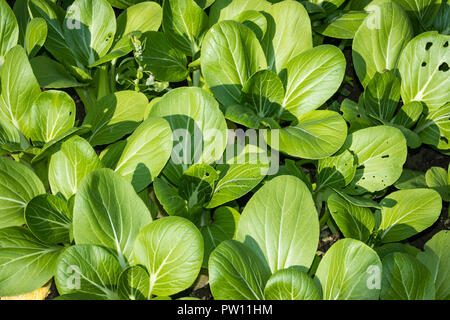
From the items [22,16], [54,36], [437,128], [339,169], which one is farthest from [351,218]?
[22,16]

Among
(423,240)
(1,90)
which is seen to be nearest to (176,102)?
(1,90)

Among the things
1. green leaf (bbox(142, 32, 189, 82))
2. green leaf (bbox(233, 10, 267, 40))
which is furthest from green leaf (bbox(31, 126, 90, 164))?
green leaf (bbox(233, 10, 267, 40))

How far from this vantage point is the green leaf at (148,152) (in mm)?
1086

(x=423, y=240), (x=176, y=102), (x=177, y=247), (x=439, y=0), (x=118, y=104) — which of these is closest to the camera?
(x=177, y=247)

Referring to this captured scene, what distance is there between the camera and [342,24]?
1499mm

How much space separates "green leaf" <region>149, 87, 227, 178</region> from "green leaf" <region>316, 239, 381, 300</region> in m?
0.37

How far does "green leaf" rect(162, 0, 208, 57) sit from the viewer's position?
4.44ft

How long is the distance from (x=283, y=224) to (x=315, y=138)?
10.0 inches

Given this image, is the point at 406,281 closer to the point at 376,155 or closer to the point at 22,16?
the point at 376,155

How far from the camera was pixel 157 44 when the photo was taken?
1.38 metres

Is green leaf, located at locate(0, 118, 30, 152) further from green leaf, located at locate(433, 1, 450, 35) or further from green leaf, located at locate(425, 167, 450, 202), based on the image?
green leaf, located at locate(433, 1, 450, 35)

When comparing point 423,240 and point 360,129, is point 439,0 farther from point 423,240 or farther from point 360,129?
point 423,240
